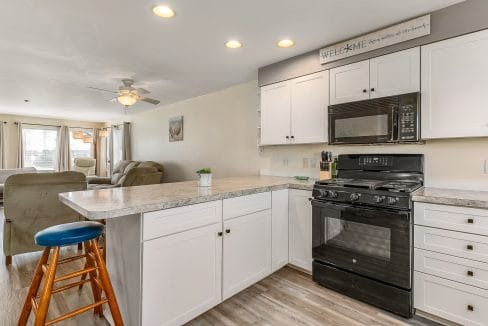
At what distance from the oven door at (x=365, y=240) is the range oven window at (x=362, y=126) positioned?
738 millimetres

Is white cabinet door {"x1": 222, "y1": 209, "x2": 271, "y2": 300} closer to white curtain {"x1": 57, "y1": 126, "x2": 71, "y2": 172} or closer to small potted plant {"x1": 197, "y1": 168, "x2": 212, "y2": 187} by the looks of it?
small potted plant {"x1": 197, "y1": 168, "x2": 212, "y2": 187}

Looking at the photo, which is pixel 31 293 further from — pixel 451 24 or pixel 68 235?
pixel 451 24

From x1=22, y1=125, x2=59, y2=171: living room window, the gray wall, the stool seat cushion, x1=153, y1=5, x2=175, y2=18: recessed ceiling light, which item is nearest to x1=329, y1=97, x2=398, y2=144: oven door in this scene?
the gray wall

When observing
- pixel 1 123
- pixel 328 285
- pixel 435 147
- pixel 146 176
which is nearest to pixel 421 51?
pixel 435 147

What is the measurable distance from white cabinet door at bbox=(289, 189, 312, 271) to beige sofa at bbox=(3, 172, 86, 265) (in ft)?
8.31

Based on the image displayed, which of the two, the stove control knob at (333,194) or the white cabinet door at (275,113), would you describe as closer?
the stove control knob at (333,194)

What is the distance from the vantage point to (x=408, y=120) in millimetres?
2154

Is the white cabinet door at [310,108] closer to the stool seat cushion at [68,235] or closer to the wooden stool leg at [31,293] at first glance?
the stool seat cushion at [68,235]

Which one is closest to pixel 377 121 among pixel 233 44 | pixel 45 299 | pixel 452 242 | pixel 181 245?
pixel 452 242

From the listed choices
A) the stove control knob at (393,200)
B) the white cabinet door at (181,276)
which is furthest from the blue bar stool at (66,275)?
the stove control knob at (393,200)

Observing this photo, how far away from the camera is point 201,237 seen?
1.81m

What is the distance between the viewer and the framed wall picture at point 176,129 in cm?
541

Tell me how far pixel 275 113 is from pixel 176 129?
2988mm

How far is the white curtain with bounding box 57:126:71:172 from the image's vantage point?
25.6 feet
